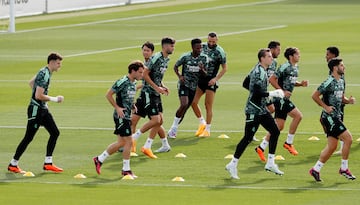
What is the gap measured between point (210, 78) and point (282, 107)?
9.51 ft

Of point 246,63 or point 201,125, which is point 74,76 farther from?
point 201,125

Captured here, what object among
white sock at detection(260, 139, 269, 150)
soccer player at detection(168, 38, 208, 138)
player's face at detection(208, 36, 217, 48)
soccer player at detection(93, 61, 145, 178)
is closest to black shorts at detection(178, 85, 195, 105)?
soccer player at detection(168, 38, 208, 138)

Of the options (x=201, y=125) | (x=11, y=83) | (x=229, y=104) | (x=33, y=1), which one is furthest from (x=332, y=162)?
(x=33, y=1)

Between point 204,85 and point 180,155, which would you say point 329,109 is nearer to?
point 180,155

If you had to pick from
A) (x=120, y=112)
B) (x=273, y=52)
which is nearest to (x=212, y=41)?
(x=273, y=52)

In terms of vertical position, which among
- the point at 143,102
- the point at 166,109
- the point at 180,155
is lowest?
the point at 166,109

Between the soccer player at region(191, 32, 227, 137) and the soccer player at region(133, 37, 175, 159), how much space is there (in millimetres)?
2313

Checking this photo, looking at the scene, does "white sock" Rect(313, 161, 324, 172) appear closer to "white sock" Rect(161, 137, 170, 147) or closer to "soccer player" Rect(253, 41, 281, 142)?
"soccer player" Rect(253, 41, 281, 142)

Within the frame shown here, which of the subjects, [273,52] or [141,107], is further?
[141,107]

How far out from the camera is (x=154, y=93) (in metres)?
24.2

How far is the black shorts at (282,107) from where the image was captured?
24.4 metres

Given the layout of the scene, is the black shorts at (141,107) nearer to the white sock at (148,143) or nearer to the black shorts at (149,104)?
the black shorts at (149,104)

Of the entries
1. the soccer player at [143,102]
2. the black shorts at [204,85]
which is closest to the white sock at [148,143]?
the soccer player at [143,102]

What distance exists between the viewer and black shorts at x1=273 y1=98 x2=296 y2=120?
24375 millimetres
